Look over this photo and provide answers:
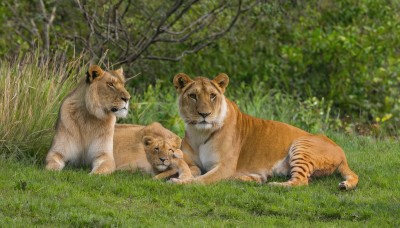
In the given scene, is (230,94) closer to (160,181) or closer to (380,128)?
(380,128)

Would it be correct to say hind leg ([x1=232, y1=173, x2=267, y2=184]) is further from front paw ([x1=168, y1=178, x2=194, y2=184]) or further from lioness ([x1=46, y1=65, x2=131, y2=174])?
lioness ([x1=46, y1=65, x2=131, y2=174])

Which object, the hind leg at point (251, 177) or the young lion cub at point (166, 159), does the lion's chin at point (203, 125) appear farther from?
the hind leg at point (251, 177)

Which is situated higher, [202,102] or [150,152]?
[202,102]

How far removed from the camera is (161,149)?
1033 cm

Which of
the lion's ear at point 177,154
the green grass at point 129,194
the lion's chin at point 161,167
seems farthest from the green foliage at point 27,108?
the lion's ear at point 177,154

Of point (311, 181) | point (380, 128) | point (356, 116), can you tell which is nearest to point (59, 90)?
point (311, 181)

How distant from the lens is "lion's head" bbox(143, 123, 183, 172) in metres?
10.3

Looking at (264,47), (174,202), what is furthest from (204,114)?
(264,47)

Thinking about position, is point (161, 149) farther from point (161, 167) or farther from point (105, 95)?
point (105, 95)

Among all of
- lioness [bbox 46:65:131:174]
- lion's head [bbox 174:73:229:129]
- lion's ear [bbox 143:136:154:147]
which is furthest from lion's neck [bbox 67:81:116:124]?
lion's head [bbox 174:73:229:129]

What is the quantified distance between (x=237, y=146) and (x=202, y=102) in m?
0.78

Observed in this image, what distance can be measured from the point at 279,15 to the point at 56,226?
33.3 feet

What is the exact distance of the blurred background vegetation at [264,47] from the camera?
52.1ft

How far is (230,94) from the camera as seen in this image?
1623 cm
